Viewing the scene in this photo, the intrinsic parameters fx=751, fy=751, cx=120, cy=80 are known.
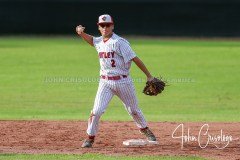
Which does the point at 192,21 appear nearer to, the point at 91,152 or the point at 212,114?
the point at 212,114

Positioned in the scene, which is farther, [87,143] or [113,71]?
[87,143]

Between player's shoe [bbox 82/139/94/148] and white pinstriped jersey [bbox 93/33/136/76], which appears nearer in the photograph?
white pinstriped jersey [bbox 93/33/136/76]

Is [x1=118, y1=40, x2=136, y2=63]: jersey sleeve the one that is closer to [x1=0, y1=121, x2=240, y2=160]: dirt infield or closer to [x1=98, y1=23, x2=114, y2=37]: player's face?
[x1=98, y1=23, x2=114, y2=37]: player's face

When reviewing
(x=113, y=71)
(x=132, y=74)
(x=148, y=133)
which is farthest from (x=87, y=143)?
(x=132, y=74)

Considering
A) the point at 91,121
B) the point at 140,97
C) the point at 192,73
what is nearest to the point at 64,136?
the point at 91,121

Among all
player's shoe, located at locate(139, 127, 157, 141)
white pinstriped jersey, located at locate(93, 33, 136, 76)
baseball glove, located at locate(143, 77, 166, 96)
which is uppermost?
white pinstriped jersey, located at locate(93, 33, 136, 76)

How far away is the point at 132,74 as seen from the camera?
67.5 ft

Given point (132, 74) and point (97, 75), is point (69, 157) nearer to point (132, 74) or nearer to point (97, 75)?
point (132, 74)

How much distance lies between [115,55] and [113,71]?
0.21m

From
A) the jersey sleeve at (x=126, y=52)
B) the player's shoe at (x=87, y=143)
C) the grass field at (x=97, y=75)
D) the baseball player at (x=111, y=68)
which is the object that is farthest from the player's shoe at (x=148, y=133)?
the grass field at (x=97, y=75)

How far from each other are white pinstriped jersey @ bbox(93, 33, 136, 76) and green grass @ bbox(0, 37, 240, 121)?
417 cm

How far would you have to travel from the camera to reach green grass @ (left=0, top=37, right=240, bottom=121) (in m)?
15.1

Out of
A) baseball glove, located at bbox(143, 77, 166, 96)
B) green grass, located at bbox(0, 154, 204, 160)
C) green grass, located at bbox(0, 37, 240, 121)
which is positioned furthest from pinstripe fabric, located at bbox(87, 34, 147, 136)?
green grass, located at bbox(0, 37, 240, 121)
